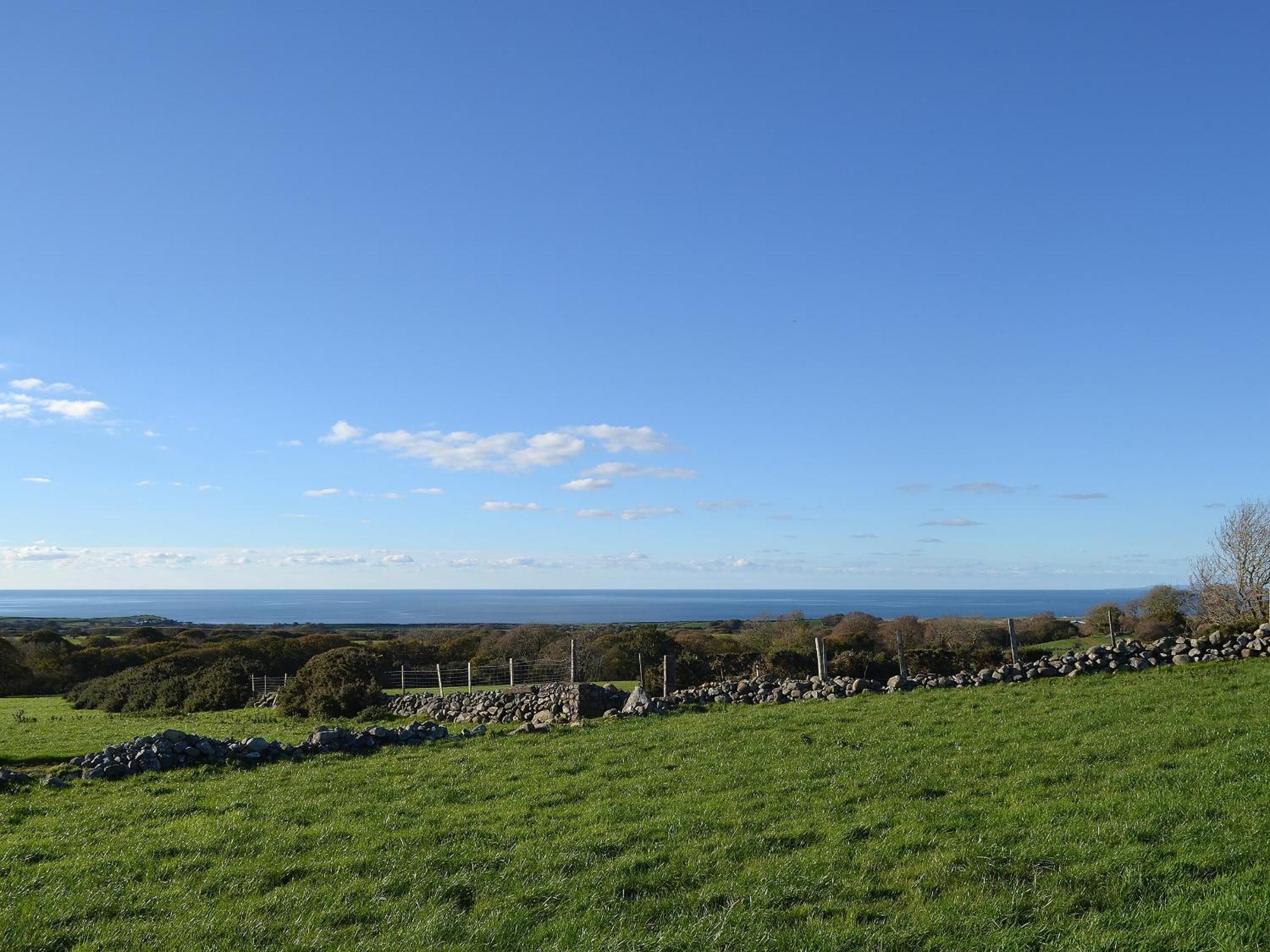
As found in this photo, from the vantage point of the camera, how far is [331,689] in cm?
2561

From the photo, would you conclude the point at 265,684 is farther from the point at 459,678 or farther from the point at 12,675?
the point at 12,675

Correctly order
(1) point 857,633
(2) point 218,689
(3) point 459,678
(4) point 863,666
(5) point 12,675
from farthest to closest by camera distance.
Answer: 1. (1) point 857,633
2. (5) point 12,675
3. (3) point 459,678
4. (2) point 218,689
5. (4) point 863,666

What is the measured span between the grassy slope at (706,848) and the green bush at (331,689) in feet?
43.1

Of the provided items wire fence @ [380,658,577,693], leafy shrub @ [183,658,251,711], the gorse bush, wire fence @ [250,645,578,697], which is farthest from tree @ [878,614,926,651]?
the gorse bush

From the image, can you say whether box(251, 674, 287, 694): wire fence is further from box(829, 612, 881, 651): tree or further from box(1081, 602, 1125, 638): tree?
box(1081, 602, 1125, 638): tree

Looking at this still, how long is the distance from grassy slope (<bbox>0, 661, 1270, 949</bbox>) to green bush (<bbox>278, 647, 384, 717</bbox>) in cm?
1315

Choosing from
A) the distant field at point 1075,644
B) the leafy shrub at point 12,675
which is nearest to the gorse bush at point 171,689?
the leafy shrub at point 12,675

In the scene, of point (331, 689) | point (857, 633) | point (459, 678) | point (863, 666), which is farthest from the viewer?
point (857, 633)

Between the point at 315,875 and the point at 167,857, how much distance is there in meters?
1.91

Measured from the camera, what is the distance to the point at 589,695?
2308 cm

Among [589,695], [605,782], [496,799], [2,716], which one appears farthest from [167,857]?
[2,716]

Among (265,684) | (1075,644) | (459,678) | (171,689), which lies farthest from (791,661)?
(171,689)

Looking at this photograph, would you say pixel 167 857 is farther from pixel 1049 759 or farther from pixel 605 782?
pixel 1049 759

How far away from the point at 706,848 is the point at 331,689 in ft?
69.5
